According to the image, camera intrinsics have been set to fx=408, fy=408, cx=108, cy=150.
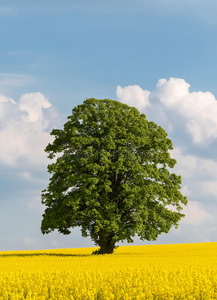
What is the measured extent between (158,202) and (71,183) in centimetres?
885

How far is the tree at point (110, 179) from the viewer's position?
36.7 m

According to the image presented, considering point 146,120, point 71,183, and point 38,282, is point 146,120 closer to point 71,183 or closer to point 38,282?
point 71,183

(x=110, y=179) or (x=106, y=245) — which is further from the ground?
(x=110, y=179)

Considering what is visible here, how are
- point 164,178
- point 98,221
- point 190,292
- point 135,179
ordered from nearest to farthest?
point 190,292 → point 98,221 → point 135,179 → point 164,178

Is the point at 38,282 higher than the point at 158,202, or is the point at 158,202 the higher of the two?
the point at 158,202

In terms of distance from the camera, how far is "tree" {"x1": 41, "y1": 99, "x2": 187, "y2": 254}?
36.7 m

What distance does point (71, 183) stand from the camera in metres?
37.3

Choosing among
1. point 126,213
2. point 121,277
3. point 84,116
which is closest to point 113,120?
point 84,116

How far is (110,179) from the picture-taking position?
1551 inches

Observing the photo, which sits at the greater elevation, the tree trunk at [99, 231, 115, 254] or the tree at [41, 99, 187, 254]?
the tree at [41, 99, 187, 254]

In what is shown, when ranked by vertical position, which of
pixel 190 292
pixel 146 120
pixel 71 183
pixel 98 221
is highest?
pixel 146 120

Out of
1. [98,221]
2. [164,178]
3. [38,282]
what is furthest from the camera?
[164,178]

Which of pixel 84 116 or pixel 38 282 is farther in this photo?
pixel 84 116

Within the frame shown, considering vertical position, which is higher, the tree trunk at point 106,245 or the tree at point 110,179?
the tree at point 110,179
